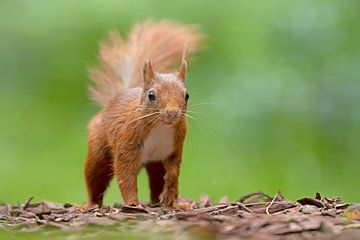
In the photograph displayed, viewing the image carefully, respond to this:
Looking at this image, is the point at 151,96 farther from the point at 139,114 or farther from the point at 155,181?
the point at 155,181

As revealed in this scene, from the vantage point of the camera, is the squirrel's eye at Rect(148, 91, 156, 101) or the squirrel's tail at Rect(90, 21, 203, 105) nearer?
the squirrel's eye at Rect(148, 91, 156, 101)

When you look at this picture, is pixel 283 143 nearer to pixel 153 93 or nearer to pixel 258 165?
pixel 258 165

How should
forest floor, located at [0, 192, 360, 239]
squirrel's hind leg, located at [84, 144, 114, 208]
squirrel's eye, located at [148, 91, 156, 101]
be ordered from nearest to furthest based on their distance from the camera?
forest floor, located at [0, 192, 360, 239] < squirrel's eye, located at [148, 91, 156, 101] < squirrel's hind leg, located at [84, 144, 114, 208]

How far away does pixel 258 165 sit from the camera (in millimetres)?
7559

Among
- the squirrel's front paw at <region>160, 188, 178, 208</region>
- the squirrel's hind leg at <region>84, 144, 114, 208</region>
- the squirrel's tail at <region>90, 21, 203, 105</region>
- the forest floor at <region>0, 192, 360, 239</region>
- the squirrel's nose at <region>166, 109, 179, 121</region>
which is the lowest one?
the forest floor at <region>0, 192, 360, 239</region>

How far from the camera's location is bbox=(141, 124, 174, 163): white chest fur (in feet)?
17.6

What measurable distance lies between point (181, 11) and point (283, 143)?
124cm

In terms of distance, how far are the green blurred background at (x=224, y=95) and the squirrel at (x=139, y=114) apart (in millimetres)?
1045

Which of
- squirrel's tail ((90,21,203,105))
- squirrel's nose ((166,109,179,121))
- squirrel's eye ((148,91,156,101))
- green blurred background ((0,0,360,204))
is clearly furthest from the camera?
green blurred background ((0,0,360,204))

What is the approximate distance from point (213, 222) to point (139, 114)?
119 centimetres

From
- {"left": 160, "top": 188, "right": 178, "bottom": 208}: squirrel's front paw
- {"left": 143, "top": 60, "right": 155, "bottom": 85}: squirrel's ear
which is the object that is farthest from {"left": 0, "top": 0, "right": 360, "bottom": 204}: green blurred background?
{"left": 143, "top": 60, "right": 155, "bottom": 85}: squirrel's ear

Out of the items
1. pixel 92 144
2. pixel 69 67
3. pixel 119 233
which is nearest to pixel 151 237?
pixel 119 233

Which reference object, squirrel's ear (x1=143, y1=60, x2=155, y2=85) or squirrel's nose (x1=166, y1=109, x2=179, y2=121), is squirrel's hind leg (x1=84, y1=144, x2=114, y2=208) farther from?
squirrel's nose (x1=166, y1=109, x2=179, y2=121)

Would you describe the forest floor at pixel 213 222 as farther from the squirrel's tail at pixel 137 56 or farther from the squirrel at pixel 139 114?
the squirrel's tail at pixel 137 56
